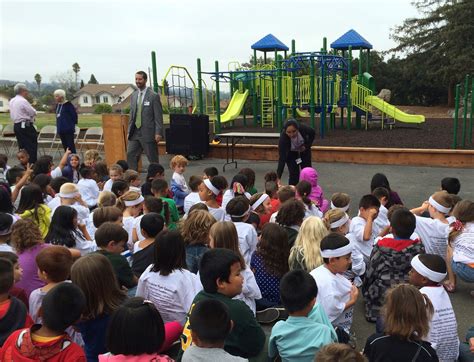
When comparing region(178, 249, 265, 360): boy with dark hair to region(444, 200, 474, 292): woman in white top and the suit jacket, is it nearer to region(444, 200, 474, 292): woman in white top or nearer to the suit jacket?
region(444, 200, 474, 292): woman in white top

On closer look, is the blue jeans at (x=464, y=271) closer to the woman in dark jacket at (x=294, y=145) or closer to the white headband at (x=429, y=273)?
the white headband at (x=429, y=273)

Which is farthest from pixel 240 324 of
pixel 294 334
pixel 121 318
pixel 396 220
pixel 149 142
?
pixel 149 142

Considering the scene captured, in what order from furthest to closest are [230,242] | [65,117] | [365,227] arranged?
[65,117], [365,227], [230,242]

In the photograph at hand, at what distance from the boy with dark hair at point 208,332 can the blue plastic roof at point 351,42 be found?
18869mm

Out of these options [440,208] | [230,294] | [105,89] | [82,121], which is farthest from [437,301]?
[105,89]

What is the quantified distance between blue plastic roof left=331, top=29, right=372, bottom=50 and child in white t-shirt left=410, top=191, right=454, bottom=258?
16.0 m

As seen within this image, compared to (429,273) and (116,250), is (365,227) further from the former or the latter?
(116,250)

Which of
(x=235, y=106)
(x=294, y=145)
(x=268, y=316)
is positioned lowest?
(x=268, y=316)

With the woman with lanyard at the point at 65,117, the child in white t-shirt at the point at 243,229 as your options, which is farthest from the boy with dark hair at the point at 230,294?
the woman with lanyard at the point at 65,117

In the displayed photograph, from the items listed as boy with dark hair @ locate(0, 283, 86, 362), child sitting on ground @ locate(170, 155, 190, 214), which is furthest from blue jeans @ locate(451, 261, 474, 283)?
child sitting on ground @ locate(170, 155, 190, 214)

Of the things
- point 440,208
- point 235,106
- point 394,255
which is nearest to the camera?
point 394,255

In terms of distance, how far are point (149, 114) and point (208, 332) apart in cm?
766

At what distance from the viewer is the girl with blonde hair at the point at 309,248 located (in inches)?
152

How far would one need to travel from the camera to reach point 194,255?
4.11 metres
